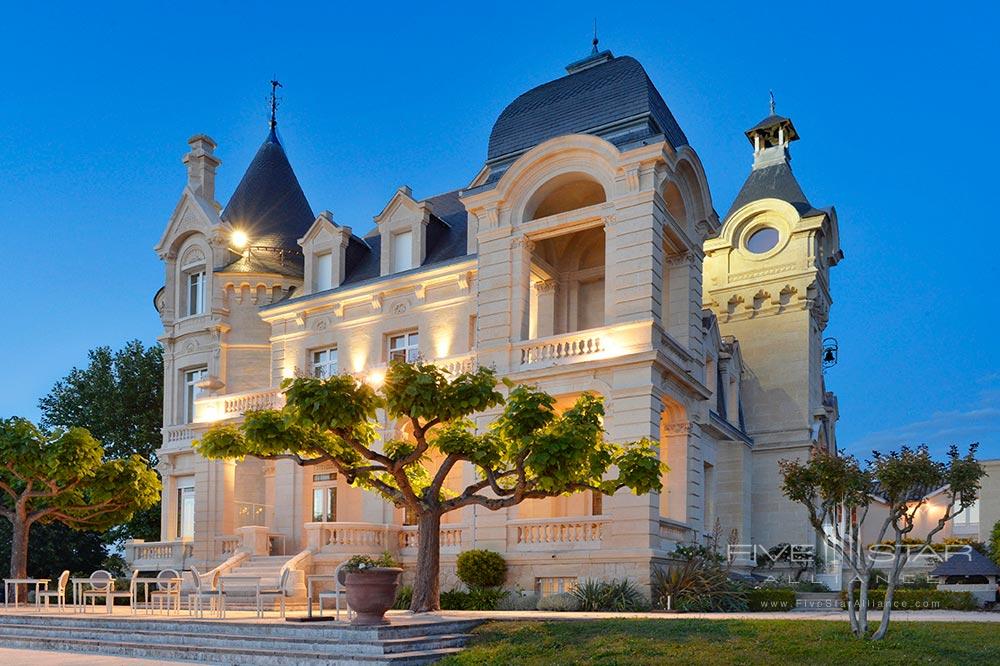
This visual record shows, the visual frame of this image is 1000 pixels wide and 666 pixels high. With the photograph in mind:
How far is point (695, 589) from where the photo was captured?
2186 cm

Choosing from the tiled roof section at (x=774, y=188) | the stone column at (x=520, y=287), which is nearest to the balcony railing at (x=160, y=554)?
the stone column at (x=520, y=287)

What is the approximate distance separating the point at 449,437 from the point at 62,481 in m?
13.9

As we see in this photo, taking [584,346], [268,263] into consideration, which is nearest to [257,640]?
[584,346]

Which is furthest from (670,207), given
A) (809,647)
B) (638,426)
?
(809,647)

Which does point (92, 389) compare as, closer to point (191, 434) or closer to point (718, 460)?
point (191, 434)

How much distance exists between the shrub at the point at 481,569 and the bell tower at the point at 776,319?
13.5 m

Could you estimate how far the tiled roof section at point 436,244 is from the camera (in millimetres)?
30234

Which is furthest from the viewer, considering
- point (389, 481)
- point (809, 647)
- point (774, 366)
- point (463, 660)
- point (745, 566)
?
point (774, 366)

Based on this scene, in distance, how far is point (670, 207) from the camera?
88.2 feet

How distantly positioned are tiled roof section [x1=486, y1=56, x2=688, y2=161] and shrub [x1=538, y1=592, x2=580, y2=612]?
11.1 metres

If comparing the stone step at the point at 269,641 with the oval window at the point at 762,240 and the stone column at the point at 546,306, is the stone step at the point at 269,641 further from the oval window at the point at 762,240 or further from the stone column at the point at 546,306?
the oval window at the point at 762,240

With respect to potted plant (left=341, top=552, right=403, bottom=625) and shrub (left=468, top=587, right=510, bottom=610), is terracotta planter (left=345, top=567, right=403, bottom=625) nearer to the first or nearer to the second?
potted plant (left=341, top=552, right=403, bottom=625)

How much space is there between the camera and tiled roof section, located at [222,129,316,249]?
35.3 metres

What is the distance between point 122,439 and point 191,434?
13.9m
